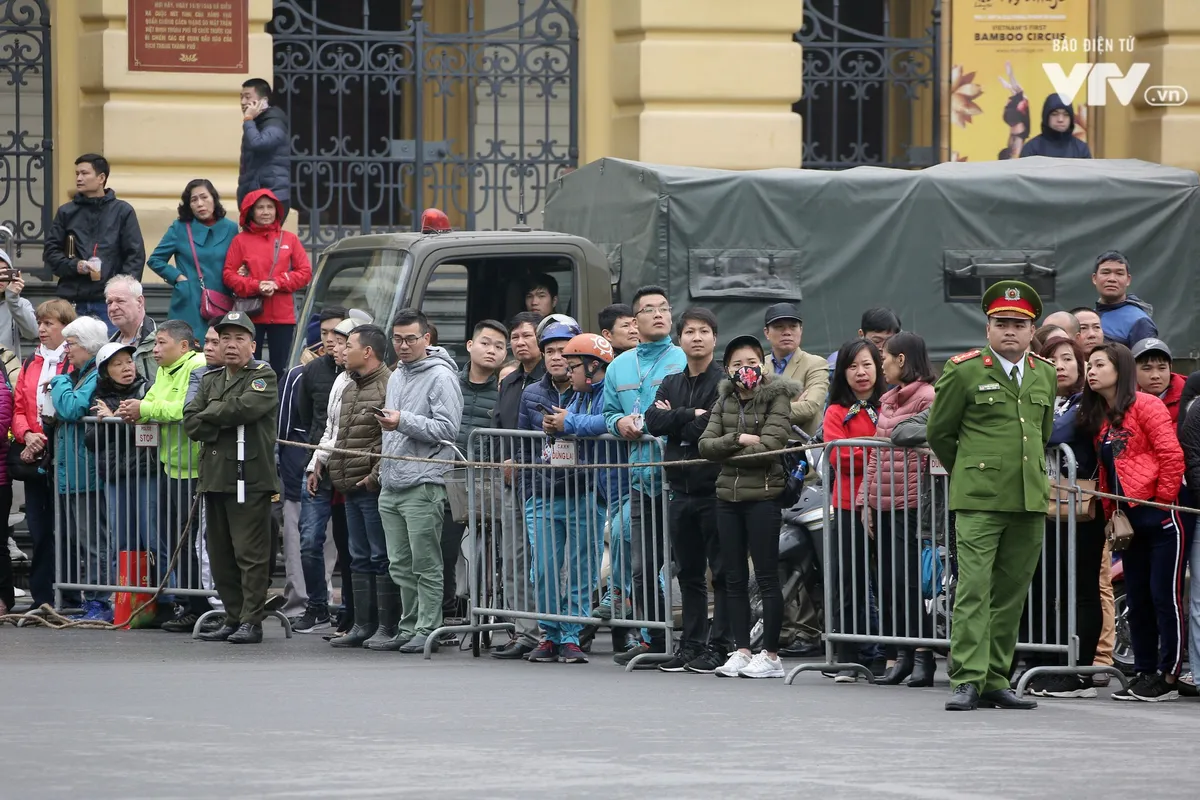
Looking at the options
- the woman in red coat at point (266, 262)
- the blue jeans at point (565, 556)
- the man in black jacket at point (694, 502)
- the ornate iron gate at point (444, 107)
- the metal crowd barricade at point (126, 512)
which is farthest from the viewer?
the ornate iron gate at point (444, 107)

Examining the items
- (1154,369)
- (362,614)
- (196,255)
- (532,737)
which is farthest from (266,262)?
(532,737)

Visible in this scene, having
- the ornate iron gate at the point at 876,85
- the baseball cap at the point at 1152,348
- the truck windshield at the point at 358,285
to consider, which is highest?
the ornate iron gate at the point at 876,85

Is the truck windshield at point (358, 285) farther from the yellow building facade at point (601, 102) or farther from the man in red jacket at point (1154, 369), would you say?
the man in red jacket at point (1154, 369)

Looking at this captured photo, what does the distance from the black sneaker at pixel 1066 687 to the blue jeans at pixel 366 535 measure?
12.9 ft

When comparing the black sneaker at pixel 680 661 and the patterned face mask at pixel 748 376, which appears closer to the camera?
the patterned face mask at pixel 748 376

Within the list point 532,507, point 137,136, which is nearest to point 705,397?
point 532,507

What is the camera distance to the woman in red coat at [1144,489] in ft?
33.3

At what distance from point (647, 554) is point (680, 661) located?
609mm

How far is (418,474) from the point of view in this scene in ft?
39.8

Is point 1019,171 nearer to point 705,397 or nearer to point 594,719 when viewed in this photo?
point 705,397

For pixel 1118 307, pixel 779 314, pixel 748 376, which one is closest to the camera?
pixel 748 376

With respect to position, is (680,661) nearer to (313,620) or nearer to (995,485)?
(995,485)

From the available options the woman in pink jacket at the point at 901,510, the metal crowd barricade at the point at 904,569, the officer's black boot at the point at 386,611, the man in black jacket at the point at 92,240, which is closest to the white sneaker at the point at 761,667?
the metal crowd barricade at the point at 904,569

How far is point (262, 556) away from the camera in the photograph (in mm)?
12500
